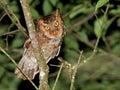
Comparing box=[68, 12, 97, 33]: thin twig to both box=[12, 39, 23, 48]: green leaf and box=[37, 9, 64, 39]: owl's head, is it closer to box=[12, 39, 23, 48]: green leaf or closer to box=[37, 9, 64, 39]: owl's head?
box=[12, 39, 23, 48]: green leaf

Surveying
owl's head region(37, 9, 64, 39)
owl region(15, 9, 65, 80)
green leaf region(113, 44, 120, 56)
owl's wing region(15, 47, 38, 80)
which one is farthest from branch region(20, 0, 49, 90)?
green leaf region(113, 44, 120, 56)

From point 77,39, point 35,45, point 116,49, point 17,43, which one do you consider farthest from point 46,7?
point 35,45

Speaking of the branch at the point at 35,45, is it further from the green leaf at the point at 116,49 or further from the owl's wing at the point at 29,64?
the green leaf at the point at 116,49

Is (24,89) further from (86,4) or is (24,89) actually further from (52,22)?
(52,22)

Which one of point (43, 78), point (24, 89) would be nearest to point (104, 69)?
point (24, 89)

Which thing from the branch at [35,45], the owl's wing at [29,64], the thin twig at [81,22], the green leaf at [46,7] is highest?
the branch at [35,45]

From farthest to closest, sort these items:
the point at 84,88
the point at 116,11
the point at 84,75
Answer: the point at 84,75
the point at 84,88
the point at 116,11

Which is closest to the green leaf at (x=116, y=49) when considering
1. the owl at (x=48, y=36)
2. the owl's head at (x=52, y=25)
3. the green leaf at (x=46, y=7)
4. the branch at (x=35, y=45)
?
the green leaf at (x=46, y=7)

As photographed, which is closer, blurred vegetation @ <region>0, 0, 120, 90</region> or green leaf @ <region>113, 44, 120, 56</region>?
blurred vegetation @ <region>0, 0, 120, 90</region>
